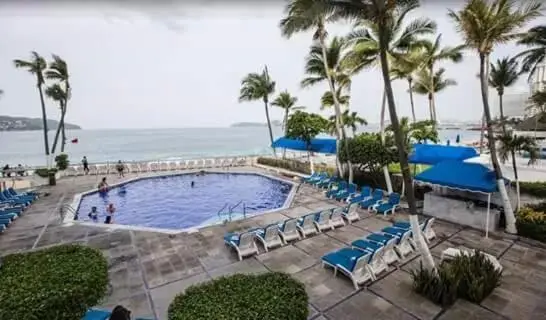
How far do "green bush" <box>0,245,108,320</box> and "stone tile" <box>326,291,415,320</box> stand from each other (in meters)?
4.04

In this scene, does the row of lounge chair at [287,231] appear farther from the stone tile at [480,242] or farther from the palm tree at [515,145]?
the palm tree at [515,145]

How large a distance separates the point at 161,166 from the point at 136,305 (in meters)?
20.9

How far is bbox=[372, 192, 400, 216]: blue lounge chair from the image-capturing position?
11453mm

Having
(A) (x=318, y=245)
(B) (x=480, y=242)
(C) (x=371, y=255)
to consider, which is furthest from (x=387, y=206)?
(C) (x=371, y=255)

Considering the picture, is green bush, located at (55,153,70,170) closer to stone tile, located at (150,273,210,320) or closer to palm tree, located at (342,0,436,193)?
stone tile, located at (150,273,210,320)

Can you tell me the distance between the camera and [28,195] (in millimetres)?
14844

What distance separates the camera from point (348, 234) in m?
9.32

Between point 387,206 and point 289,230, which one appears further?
point 387,206

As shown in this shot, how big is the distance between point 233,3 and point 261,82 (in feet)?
76.8

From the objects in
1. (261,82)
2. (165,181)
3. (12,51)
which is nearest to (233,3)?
(165,181)

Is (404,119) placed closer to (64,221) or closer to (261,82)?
(64,221)

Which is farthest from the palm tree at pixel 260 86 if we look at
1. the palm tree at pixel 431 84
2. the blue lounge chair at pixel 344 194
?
the blue lounge chair at pixel 344 194

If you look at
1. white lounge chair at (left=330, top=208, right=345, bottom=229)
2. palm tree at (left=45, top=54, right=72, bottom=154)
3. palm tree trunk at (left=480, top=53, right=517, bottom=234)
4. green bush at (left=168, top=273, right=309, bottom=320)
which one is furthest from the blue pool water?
palm tree at (left=45, top=54, right=72, bottom=154)

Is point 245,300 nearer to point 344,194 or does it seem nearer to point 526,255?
point 526,255
